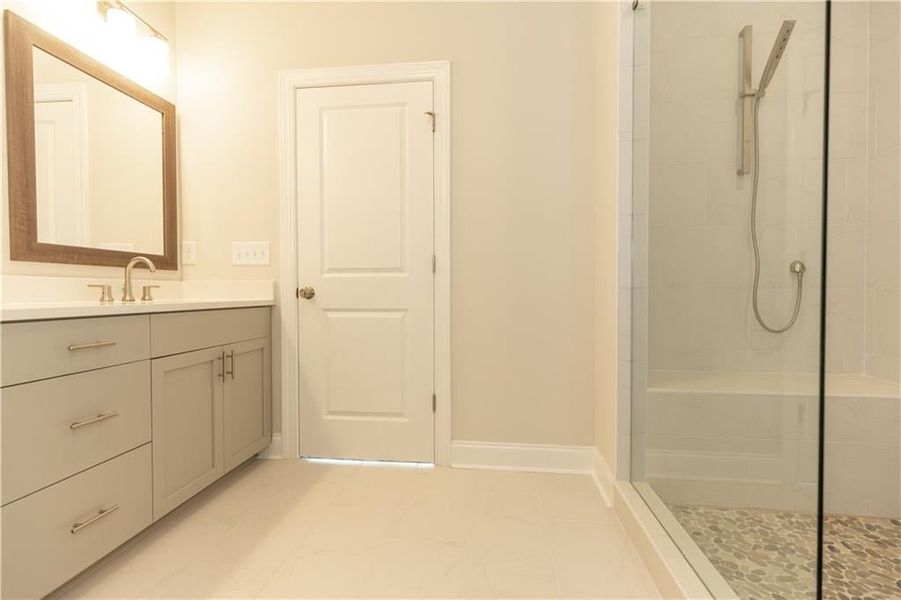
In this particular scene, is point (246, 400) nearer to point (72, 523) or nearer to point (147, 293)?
point (147, 293)

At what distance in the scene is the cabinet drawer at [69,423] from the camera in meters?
0.98

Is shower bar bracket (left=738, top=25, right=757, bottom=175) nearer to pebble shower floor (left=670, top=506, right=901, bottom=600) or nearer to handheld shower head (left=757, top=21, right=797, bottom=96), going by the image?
handheld shower head (left=757, top=21, right=797, bottom=96)

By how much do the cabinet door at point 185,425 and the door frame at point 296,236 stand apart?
42cm

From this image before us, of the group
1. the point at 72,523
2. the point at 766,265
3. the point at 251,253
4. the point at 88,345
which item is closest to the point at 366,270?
the point at 251,253

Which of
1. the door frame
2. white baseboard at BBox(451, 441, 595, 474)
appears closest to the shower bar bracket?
the door frame

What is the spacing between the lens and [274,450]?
2.15m

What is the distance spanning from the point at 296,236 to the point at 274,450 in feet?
3.73

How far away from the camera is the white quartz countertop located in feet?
3.55

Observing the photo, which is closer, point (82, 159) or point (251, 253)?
point (82, 159)

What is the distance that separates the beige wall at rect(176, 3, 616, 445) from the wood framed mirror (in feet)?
2.58

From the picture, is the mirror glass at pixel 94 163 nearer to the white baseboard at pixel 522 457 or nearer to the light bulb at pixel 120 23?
the light bulb at pixel 120 23

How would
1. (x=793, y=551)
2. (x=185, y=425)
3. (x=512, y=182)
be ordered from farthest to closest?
(x=512, y=182), (x=185, y=425), (x=793, y=551)

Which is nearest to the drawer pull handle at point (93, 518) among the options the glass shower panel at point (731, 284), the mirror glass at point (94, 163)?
the mirror glass at point (94, 163)

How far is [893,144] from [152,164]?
3.40 meters
